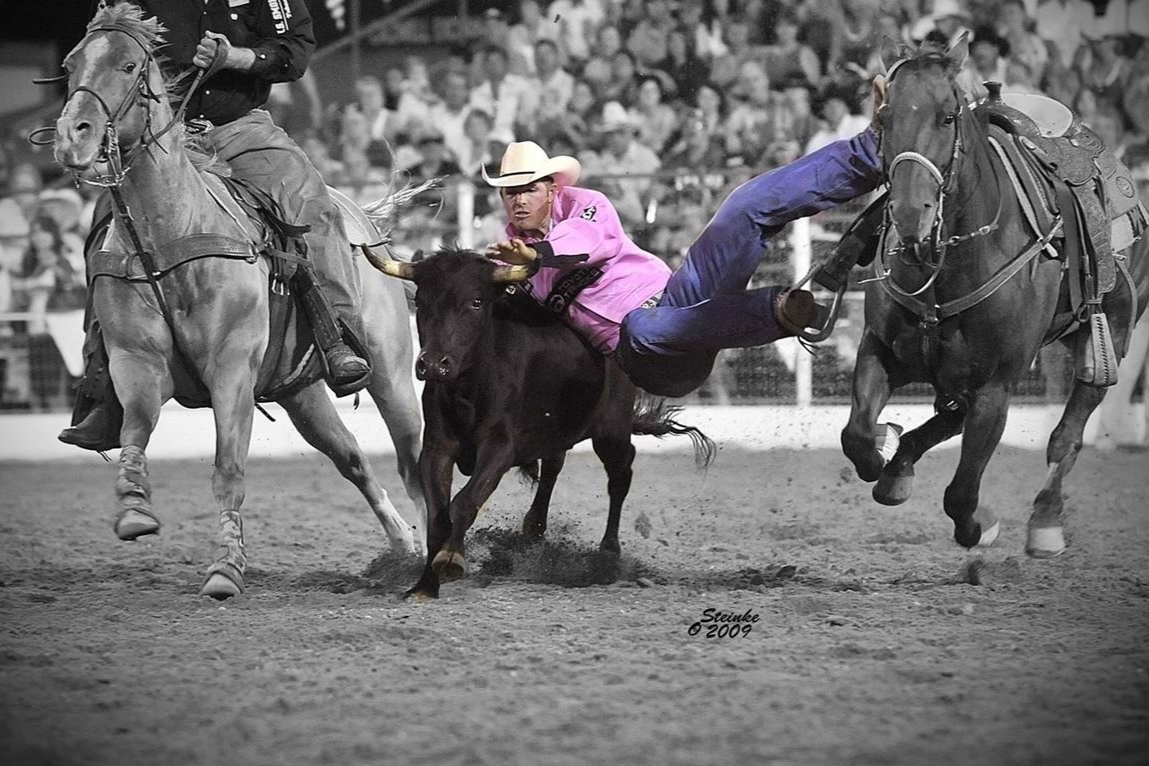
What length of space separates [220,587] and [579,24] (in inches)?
298

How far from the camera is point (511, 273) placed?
4.93 metres

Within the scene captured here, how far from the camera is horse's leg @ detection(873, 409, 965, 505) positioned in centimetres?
526

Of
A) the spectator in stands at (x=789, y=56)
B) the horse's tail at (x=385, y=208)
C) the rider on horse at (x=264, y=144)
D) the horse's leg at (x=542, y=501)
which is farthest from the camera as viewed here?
the spectator in stands at (x=789, y=56)

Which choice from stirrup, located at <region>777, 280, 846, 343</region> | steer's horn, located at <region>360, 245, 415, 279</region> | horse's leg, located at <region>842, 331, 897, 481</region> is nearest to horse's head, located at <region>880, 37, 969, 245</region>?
stirrup, located at <region>777, 280, 846, 343</region>

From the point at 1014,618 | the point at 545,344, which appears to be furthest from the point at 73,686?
the point at 1014,618

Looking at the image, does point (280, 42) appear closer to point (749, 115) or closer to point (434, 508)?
point (434, 508)

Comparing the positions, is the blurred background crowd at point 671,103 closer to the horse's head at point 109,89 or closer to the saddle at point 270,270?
the saddle at point 270,270

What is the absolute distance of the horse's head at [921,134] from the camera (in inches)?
172

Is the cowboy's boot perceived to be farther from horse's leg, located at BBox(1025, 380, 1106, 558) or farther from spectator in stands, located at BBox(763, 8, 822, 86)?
spectator in stands, located at BBox(763, 8, 822, 86)

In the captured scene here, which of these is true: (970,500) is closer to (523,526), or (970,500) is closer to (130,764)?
(523,526)

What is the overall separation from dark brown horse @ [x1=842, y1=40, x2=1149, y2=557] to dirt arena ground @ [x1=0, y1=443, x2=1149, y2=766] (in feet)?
1.89

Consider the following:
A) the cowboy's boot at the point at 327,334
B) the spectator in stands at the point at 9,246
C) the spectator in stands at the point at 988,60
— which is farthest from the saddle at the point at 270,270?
the spectator in stands at the point at 988,60

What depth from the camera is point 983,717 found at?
3316mm

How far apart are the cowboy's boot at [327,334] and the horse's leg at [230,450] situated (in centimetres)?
49
